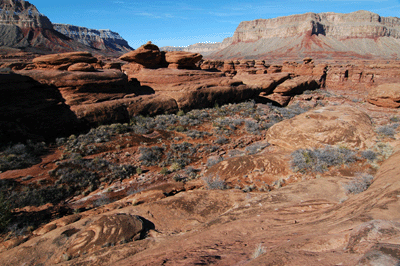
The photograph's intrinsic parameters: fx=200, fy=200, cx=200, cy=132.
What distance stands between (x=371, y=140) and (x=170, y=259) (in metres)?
8.92

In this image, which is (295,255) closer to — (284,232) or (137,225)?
(284,232)

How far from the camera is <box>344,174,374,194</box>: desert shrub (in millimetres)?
5077

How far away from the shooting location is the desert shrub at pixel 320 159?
6.95 metres

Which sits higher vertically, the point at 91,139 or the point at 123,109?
the point at 123,109

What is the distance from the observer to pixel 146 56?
14.7 metres

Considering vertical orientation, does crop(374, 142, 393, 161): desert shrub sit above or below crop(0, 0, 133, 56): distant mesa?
below

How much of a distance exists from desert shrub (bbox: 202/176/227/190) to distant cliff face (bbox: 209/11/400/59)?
78572 millimetres

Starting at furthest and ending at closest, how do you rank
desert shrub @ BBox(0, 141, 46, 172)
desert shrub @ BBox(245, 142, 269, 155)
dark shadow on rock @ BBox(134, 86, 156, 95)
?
dark shadow on rock @ BBox(134, 86, 156, 95) < desert shrub @ BBox(245, 142, 269, 155) < desert shrub @ BBox(0, 141, 46, 172)

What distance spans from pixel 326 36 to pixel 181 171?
108276 millimetres

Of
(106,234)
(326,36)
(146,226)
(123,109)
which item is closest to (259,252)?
(146,226)

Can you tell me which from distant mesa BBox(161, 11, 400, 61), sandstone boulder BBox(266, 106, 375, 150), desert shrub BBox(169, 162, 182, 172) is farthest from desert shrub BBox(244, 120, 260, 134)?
distant mesa BBox(161, 11, 400, 61)

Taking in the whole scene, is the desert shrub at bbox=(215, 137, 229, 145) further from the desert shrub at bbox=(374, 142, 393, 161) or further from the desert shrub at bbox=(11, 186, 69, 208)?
the desert shrub at bbox=(11, 186, 69, 208)

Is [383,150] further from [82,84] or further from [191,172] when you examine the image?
[82,84]

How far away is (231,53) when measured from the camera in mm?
100625
